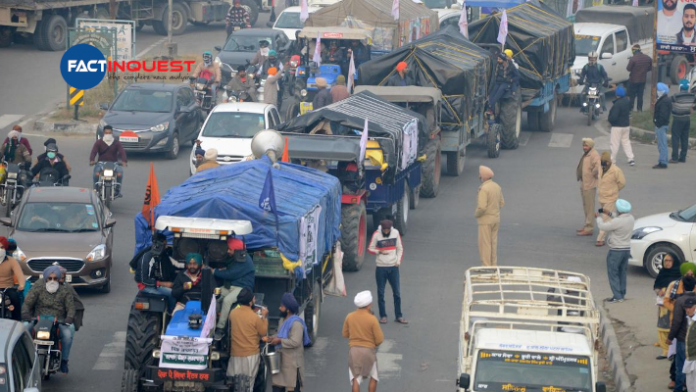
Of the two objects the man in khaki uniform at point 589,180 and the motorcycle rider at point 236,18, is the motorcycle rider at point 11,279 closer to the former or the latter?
the man in khaki uniform at point 589,180

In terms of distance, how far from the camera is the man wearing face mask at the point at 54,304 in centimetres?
1318

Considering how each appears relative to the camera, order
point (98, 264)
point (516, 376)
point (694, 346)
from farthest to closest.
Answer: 1. point (98, 264)
2. point (694, 346)
3. point (516, 376)

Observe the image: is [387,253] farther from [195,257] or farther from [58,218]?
[58,218]

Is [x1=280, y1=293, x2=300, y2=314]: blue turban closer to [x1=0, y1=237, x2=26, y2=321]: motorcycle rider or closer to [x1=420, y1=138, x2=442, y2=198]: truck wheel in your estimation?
[x1=0, y1=237, x2=26, y2=321]: motorcycle rider

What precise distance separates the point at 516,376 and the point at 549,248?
31.5ft

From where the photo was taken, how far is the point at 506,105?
28.0 meters

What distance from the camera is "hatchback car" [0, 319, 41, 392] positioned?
999 cm

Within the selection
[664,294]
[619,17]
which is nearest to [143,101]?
[664,294]

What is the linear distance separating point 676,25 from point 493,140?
6.88 metres

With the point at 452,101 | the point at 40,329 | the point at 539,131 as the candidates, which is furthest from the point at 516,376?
the point at 539,131

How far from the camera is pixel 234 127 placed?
2417cm

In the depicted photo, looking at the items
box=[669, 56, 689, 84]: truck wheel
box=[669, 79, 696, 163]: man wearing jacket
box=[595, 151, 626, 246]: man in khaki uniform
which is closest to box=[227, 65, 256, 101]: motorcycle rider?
box=[669, 79, 696, 163]: man wearing jacket

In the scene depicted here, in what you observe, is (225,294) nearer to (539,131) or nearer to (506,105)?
(506,105)

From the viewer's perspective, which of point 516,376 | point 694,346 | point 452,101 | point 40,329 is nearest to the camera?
point 516,376
